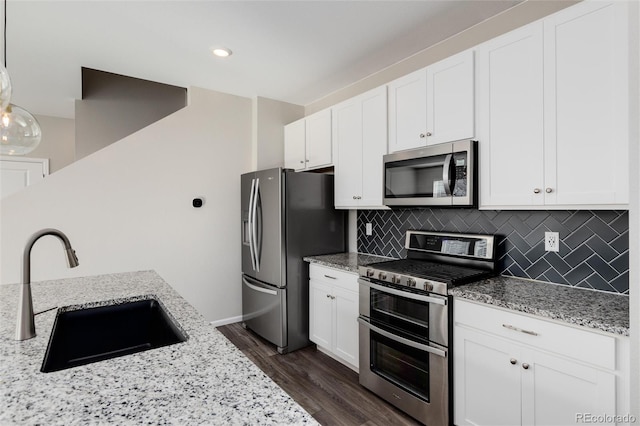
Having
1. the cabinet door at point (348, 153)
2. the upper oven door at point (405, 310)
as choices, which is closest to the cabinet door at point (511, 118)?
the upper oven door at point (405, 310)

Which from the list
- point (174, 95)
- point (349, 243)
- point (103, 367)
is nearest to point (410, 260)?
point (349, 243)

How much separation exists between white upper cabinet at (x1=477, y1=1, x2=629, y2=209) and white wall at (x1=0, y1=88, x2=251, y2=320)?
2.68 metres

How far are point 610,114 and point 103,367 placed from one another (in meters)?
2.21

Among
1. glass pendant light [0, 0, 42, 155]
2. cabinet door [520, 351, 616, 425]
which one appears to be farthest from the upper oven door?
glass pendant light [0, 0, 42, 155]

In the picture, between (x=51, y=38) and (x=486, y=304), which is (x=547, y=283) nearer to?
(x=486, y=304)

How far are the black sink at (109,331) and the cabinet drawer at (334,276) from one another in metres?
1.43

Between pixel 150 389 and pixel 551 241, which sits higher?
pixel 551 241

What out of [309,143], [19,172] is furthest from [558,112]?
[19,172]

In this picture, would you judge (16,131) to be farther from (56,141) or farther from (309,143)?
(56,141)

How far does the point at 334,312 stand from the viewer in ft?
9.11

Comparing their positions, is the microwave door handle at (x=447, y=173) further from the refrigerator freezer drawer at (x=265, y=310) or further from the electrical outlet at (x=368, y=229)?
the refrigerator freezer drawer at (x=265, y=310)

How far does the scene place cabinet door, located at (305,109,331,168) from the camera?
320cm

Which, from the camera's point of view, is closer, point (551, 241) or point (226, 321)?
point (551, 241)

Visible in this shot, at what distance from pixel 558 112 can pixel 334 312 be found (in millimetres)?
2047
